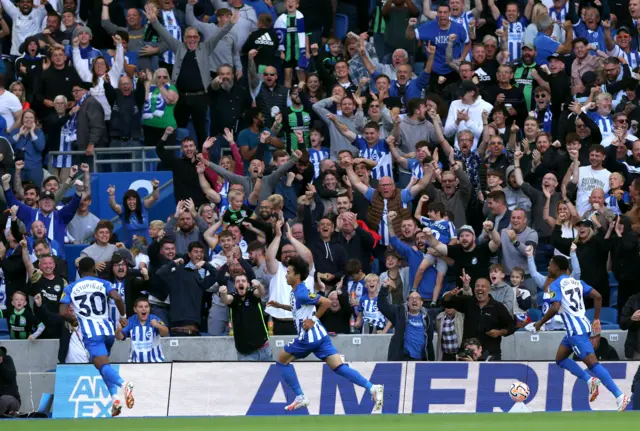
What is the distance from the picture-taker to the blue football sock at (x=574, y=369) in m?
16.8

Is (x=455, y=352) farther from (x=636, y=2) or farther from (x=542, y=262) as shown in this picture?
(x=636, y=2)

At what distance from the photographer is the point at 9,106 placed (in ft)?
71.1

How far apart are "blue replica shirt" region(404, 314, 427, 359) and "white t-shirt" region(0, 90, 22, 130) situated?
7101 millimetres

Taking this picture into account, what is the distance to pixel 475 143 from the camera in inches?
829

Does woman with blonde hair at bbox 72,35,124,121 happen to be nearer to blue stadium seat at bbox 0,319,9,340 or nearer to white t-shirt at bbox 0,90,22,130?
white t-shirt at bbox 0,90,22,130

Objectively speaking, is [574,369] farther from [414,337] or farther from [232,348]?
[232,348]

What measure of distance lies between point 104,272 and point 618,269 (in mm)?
6731

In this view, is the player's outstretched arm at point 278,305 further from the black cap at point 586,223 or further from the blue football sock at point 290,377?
the black cap at point 586,223

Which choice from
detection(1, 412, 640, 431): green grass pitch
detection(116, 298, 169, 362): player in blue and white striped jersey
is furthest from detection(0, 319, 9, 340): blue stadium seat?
detection(1, 412, 640, 431): green grass pitch

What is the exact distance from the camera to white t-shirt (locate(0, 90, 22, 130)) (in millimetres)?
21656

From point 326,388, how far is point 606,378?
11.3 feet

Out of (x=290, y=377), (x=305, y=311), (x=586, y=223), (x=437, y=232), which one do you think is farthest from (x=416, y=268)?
(x=290, y=377)

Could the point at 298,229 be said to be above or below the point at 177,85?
below

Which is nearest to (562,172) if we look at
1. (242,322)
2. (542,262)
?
(542,262)
